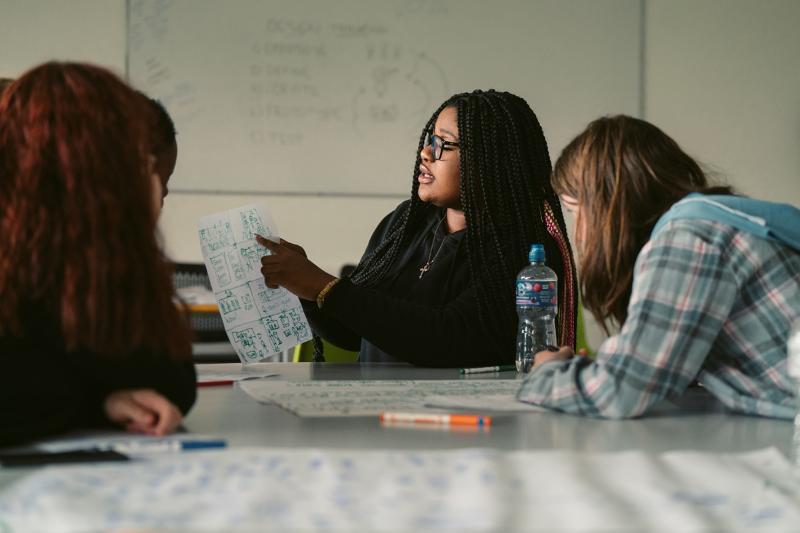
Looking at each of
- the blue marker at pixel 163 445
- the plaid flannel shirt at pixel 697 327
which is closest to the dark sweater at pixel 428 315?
the plaid flannel shirt at pixel 697 327

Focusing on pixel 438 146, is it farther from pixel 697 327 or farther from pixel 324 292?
pixel 697 327

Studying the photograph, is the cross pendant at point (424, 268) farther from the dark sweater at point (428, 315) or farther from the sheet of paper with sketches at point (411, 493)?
the sheet of paper with sketches at point (411, 493)

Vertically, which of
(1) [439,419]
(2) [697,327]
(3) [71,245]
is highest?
(3) [71,245]

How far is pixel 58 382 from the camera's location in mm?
955

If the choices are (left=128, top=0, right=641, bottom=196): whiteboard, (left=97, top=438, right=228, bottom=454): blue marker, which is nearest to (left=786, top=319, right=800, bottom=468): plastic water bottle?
(left=97, top=438, right=228, bottom=454): blue marker

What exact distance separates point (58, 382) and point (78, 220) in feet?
0.60

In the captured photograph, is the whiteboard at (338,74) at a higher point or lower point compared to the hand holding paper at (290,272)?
higher

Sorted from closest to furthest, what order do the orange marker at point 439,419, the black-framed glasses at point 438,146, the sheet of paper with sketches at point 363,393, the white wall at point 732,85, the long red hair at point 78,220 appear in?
the long red hair at point 78,220 < the orange marker at point 439,419 < the sheet of paper with sketches at point 363,393 < the black-framed glasses at point 438,146 < the white wall at point 732,85

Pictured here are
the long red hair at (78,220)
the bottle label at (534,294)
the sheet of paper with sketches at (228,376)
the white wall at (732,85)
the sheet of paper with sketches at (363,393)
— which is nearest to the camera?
the long red hair at (78,220)

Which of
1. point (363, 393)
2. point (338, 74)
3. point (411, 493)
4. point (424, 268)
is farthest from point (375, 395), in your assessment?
point (338, 74)

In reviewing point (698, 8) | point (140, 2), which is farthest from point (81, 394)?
point (698, 8)

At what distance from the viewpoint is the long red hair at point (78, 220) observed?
2.92 ft

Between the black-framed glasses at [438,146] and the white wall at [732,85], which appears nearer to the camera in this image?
the black-framed glasses at [438,146]

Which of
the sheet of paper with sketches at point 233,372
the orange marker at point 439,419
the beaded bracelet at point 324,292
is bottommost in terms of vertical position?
the sheet of paper with sketches at point 233,372
